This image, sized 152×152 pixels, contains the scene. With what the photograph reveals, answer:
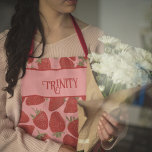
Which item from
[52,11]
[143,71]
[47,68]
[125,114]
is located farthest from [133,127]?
[52,11]

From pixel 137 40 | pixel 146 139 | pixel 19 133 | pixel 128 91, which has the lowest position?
pixel 19 133

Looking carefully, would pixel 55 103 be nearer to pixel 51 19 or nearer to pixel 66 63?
pixel 66 63

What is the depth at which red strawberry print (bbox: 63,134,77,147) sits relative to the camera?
0.72 metres

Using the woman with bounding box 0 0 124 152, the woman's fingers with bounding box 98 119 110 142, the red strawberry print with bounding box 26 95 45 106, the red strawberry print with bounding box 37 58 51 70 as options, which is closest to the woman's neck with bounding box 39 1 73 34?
the woman with bounding box 0 0 124 152

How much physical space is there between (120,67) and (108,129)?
0.53 feet

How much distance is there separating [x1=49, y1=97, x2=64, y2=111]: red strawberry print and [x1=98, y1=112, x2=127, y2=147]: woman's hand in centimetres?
13

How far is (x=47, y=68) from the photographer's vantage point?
29.1 inches

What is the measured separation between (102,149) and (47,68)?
280 millimetres

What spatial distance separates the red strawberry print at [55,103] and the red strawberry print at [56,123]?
0.02 m

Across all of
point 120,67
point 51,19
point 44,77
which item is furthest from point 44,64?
point 120,67

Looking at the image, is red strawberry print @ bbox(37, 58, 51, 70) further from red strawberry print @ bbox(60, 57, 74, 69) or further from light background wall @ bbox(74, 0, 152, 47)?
light background wall @ bbox(74, 0, 152, 47)

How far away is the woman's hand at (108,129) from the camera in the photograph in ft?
2.03

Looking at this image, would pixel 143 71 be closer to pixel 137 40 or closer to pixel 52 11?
pixel 137 40

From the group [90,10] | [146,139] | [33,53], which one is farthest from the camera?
[33,53]
